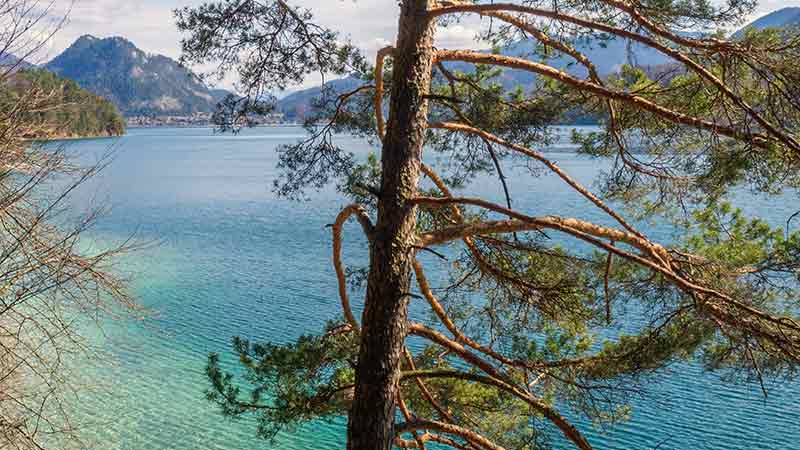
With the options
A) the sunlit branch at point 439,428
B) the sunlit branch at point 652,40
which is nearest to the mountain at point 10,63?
the sunlit branch at point 652,40

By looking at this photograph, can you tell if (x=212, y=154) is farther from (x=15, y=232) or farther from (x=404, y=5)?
(x=404, y=5)

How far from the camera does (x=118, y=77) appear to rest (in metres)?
167

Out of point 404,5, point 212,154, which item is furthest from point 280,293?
point 212,154

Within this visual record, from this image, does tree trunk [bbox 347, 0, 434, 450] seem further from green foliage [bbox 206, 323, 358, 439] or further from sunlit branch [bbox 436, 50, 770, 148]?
green foliage [bbox 206, 323, 358, 439]

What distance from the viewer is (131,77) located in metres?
173

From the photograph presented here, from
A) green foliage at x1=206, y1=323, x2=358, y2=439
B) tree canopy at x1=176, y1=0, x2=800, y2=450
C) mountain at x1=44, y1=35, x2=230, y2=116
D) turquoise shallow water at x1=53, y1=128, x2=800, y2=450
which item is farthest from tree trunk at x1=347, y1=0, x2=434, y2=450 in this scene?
mountain at x1=44, y1=35, x2=230, y2=116

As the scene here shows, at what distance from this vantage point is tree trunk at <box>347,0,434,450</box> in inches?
96.6

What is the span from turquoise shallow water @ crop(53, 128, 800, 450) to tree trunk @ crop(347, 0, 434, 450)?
1.25 metres

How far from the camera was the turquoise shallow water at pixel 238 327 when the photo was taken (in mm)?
7172

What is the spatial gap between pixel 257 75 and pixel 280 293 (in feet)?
27.0

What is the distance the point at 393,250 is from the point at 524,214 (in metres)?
0.98

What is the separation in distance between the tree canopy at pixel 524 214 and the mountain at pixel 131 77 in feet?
431

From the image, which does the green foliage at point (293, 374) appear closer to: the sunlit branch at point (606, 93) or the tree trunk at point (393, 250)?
the tree trunk at point (393, 250)

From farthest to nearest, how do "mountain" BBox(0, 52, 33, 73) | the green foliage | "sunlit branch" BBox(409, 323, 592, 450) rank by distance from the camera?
"mountain" BBox(0, 52, 33, 73), the green foliage, "sunlit branch" BBox(409, 323, 592, 450)
